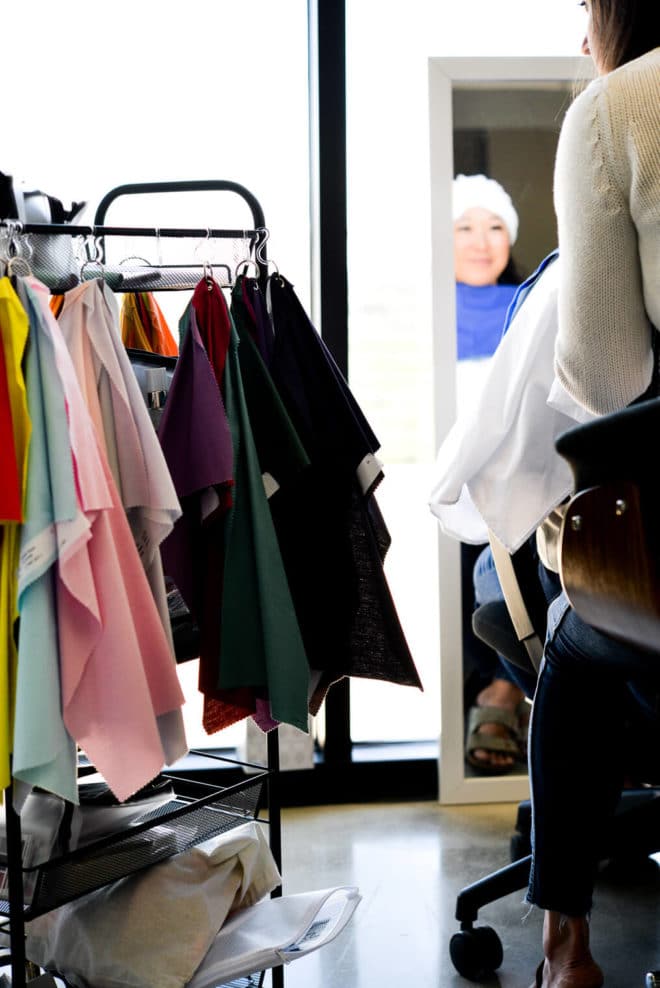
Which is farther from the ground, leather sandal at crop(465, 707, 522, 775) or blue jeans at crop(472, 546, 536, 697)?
blue jeans at crop(472, 546, 536, 697)

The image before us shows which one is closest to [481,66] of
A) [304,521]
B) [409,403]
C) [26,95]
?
[409,403]

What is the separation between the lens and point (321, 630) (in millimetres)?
1582

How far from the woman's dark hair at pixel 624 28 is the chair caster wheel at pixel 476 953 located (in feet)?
4.41

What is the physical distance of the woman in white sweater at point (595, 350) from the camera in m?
1.22

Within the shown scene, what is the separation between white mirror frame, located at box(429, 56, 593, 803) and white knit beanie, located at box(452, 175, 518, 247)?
0.22ft

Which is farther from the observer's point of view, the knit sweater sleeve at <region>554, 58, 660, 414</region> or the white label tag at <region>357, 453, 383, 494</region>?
the white label tag at <region>357, 453, 383, 494</region>

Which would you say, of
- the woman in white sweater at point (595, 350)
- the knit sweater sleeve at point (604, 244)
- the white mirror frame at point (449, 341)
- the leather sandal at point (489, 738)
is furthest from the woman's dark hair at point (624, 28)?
the leather sandal at point (489, 738)

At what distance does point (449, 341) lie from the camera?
8.68ft

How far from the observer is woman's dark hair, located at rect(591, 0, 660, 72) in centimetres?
133

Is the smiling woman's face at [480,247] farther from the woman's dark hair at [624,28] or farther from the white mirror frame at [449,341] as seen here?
the woman's dark hair at [624,28]

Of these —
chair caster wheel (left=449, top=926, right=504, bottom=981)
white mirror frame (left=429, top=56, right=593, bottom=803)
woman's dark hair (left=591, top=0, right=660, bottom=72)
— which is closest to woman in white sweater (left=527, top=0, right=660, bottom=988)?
woman's dark hair (left=591, top=0, right=660, bottom=72)

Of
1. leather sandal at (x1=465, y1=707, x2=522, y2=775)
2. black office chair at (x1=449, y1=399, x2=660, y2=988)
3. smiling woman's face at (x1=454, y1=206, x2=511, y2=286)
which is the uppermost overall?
smiling woman's face at (x1=454, y1=206, x2=511, y2=286)

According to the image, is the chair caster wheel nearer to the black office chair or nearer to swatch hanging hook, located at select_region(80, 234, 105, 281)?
the black office chair

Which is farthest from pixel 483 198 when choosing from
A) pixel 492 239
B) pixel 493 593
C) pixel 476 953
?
pixel 476 953
